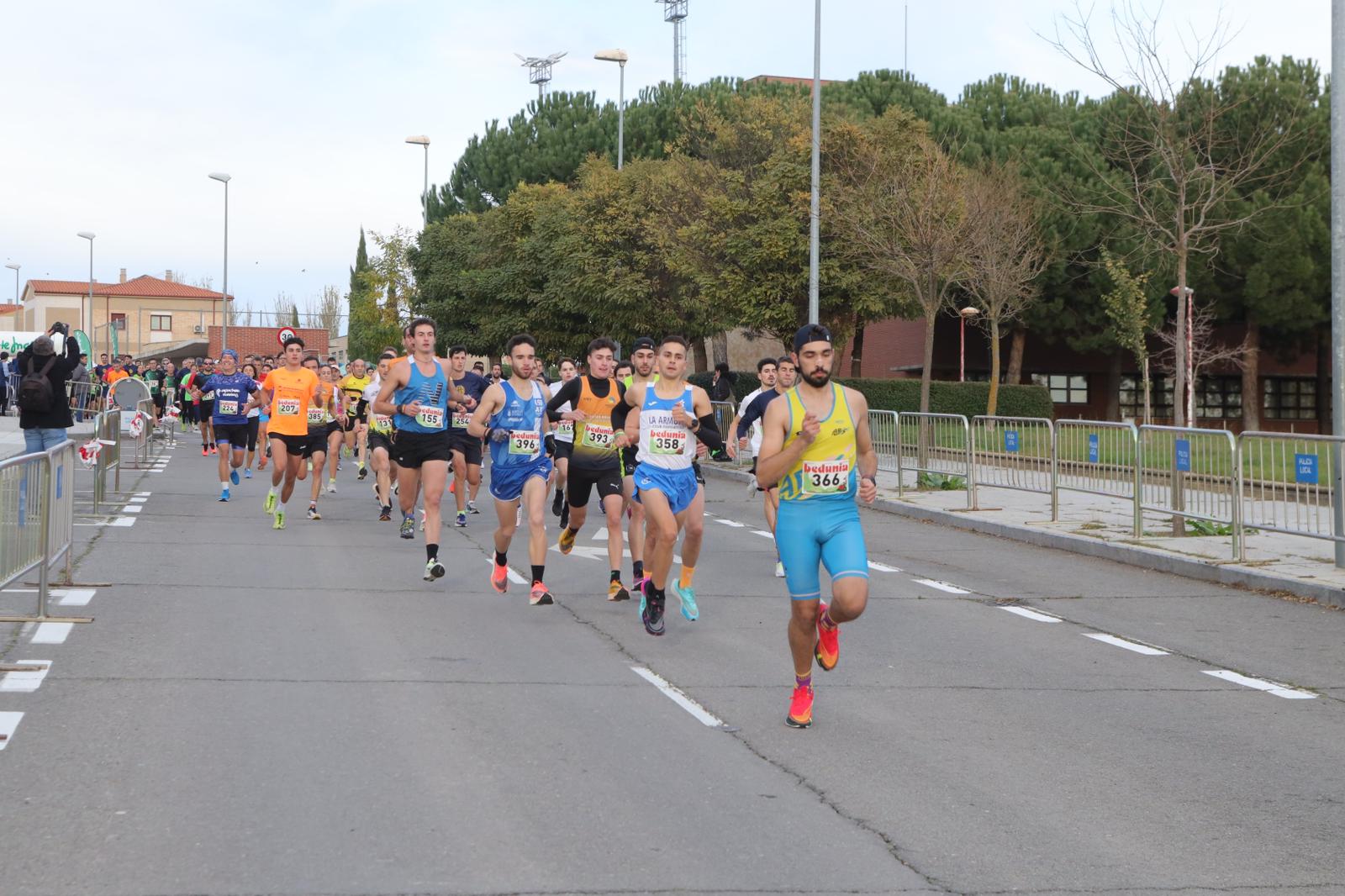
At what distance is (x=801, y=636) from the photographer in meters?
7.15

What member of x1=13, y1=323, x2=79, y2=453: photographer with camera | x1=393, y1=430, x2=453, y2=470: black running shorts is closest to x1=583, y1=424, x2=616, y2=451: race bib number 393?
x1=393, y1=430, x2=453, y2=470: black running shorts

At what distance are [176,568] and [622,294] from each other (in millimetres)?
30778

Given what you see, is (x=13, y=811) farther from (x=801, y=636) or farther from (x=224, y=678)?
(x=801, y=636)

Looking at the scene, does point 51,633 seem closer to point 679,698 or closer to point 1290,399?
point 679,698

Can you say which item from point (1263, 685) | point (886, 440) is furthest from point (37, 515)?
point (886, 440)

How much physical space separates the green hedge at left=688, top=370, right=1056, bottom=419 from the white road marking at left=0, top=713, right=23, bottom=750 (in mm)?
35357

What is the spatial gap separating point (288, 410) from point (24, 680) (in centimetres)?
959

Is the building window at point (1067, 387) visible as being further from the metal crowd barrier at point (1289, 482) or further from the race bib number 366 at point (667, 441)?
the race bib number 366 at point (667, 441)

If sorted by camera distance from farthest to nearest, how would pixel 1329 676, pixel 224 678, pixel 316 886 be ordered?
pixel 1329 676, pixel 224 678, pixel 316 886

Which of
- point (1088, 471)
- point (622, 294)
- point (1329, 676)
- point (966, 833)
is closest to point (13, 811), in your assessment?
point (966, 833)

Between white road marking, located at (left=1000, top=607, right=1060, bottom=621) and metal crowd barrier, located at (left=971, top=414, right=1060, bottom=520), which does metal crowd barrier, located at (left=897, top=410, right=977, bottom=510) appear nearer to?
metal crowd barrier, located at (left=971, top=414, right=1060, bottom=520)

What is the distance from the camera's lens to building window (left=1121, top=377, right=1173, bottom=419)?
54.8m

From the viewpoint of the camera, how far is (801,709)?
A: 23.5 ft

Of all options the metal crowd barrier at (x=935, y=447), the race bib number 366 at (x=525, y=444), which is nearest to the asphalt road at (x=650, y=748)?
the race bib number 366 at (x=525, y=444)
